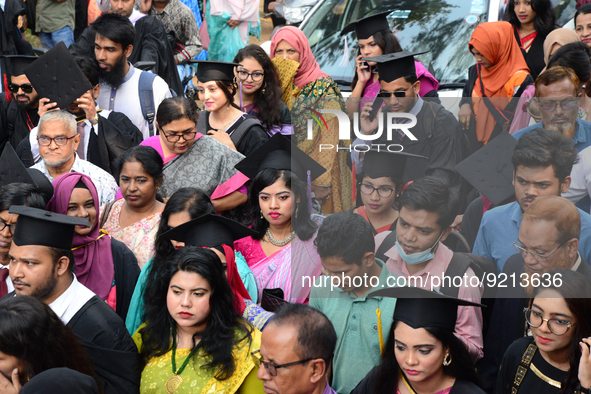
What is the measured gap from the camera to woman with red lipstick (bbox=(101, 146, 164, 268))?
14.5 ft

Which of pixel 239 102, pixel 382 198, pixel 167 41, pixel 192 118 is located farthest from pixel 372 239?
pixel 167 41

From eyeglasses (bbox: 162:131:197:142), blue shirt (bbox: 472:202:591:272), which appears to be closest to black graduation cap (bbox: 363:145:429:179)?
blue shirt (bbox: 472:202:591:272)

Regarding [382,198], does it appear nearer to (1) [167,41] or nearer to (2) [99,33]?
(2) [99,33]

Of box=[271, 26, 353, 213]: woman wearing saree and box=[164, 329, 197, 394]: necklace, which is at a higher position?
box=[271, 26, 353, 213]: woman wearing saree

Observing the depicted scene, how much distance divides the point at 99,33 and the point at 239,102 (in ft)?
4.30

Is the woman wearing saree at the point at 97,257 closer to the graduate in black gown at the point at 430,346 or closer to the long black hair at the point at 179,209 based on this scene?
the long black hair at the point at 179,209

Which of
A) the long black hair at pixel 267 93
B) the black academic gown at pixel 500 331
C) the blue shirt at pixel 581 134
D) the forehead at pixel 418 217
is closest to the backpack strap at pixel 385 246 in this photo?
the forehead at pixel 418 217

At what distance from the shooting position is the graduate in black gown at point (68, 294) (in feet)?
10.8

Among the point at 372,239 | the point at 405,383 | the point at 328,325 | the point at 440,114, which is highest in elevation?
the point at 440,114

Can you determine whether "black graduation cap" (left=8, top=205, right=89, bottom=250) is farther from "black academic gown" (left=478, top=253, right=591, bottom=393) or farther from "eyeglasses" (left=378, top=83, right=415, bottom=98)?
"black academic gown" (left=478, top=253, right=591, bottom=393)

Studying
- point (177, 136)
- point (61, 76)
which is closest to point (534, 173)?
point (177, 136)

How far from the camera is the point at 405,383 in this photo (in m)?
3.08

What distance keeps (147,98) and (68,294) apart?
280cm

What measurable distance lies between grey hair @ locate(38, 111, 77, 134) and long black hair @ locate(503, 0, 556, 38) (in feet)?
12.9
